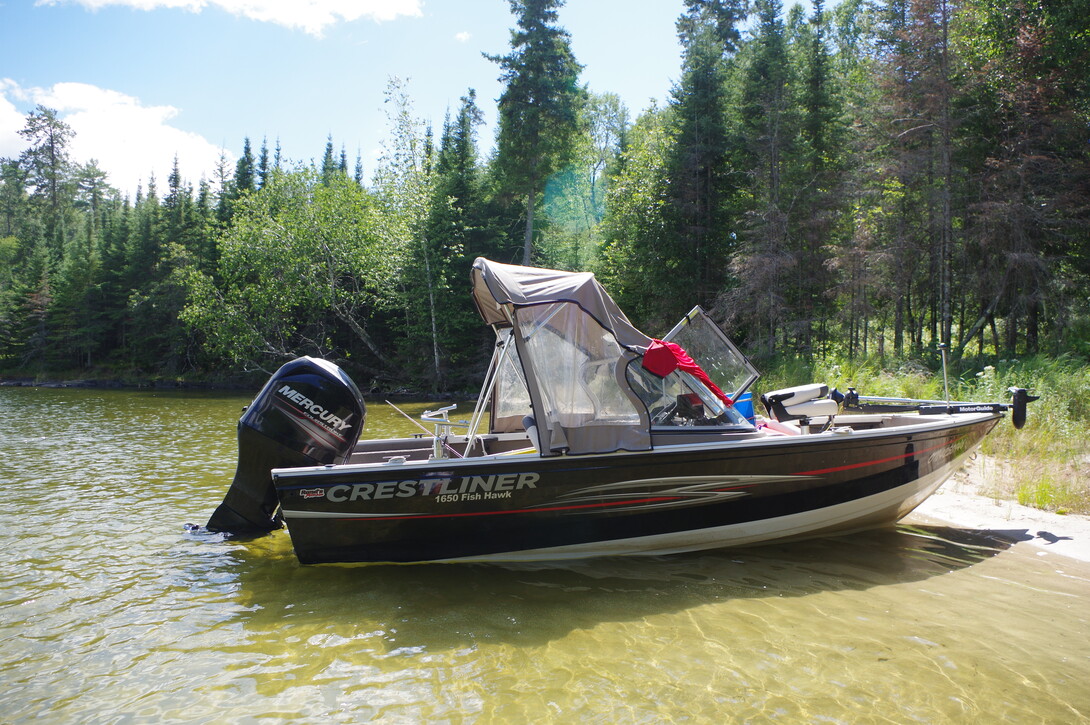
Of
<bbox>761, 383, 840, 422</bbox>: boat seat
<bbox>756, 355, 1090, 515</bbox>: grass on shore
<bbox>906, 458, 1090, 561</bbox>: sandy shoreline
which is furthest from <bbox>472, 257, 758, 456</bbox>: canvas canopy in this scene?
<bbox>756, 355, 1090, 515</bbox>: grass on shore

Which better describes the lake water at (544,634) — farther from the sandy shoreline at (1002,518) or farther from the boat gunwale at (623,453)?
the boat gunwale at (623,453)

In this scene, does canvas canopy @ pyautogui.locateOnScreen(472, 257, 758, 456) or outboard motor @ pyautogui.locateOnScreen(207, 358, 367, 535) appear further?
outboard motor @ pyautogui.locateOnScreen(207, 358, 367, 535)

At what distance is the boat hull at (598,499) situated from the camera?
5211mm

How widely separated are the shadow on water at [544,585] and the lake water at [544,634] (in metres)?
0.02

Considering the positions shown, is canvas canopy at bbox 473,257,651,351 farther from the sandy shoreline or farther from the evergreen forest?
the evergreen forest

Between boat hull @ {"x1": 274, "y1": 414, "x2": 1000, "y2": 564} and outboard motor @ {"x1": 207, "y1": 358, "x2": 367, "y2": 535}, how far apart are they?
595 mm

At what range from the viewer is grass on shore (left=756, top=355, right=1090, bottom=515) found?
24.2 ft

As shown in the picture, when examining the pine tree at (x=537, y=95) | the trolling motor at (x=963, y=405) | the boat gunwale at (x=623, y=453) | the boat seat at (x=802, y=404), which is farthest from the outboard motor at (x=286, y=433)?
the pine tree at (x=537, y=95)

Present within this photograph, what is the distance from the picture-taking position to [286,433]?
5578 mm

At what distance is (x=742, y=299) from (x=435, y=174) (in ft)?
52.7

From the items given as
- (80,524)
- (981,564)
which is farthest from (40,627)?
(981,564)

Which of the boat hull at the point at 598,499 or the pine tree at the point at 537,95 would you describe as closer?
the boat hull at the point at 598,499

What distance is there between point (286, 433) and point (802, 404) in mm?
5559

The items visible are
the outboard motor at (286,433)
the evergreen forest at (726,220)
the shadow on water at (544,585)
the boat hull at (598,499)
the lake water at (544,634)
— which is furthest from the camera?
the evergreen forest at (726,220)
